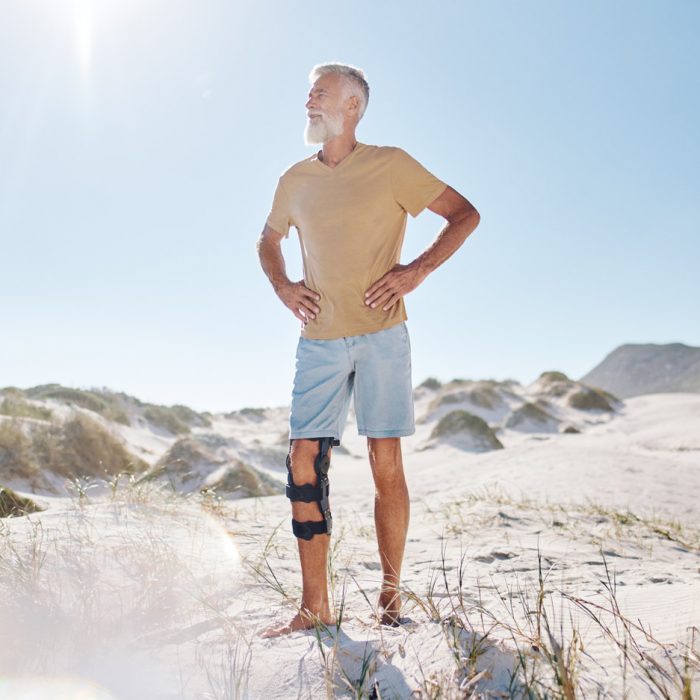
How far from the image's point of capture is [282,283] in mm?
2826

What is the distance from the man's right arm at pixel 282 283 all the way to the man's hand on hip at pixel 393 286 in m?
0.26

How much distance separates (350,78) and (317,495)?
74.2 inches

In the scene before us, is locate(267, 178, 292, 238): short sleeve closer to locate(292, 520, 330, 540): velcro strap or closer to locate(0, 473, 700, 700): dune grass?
locate(292, 520, 330, 540): velcro strap

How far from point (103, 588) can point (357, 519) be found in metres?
3.25

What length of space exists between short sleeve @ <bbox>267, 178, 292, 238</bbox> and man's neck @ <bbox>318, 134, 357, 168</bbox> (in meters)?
0.26

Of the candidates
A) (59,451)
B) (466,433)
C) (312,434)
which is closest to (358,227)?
(312,434)

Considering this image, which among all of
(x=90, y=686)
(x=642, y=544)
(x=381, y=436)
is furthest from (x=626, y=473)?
(x=90, y=686)

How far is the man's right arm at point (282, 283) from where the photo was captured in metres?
2.68

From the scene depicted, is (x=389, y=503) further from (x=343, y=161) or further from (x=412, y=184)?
(x=343, y=161)

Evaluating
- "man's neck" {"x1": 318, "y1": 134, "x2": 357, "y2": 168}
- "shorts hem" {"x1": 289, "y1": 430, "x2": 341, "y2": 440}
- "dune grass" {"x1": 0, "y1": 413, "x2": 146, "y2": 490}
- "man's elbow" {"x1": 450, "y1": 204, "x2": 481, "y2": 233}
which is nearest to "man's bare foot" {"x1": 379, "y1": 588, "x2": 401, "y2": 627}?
"shorts hem" {"x1": 289, "y1": 430, "x2": 341, "y2": 440}

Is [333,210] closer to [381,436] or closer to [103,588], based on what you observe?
[381,436]

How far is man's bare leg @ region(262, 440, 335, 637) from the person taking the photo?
2.20 metres

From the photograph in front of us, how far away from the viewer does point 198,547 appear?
319 centimetres

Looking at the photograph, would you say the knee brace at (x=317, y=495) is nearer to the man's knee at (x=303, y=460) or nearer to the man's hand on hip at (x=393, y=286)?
the man's knee at (x=303, y=460)
